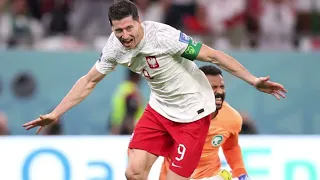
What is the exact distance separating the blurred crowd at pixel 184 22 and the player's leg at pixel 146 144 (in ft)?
16.9

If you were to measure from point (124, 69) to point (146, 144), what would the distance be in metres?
5.54

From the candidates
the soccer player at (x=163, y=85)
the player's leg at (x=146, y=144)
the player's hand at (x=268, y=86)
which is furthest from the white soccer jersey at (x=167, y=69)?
the player's hand at (x=268, y=86)

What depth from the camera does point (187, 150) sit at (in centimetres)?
684

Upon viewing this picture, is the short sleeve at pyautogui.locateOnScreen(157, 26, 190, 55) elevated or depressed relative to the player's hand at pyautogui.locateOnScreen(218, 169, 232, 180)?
elevated

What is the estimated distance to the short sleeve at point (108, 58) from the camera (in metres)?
6.63

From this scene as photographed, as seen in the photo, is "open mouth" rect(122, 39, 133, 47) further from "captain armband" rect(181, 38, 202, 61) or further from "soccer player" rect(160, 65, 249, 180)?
"soccer player" rect(160, 65, 249, 180)

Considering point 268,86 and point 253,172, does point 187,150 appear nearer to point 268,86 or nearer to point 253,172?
point 268,86

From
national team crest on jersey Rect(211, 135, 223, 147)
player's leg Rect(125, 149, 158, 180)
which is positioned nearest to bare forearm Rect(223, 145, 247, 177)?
national team crest on jersey Rect(211, 135, 223, 147)

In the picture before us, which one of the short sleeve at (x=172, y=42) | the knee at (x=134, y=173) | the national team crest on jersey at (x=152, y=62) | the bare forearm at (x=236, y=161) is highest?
the short sleeve at (x=172, y=42)

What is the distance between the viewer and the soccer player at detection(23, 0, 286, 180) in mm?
6434

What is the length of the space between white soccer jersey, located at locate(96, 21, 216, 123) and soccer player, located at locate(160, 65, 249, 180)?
0.47 metres

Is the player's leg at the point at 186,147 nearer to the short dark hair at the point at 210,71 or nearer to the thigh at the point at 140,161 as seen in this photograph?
the thigh at the point at 140,161

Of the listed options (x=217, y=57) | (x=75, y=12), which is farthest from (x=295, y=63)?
(x=217, y=57)

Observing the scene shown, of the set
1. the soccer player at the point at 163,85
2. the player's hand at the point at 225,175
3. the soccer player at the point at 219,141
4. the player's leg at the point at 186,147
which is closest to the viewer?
the soccer player at the point at 163,85
